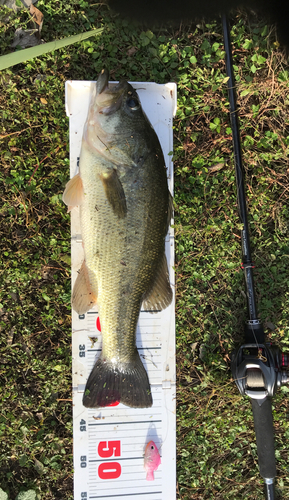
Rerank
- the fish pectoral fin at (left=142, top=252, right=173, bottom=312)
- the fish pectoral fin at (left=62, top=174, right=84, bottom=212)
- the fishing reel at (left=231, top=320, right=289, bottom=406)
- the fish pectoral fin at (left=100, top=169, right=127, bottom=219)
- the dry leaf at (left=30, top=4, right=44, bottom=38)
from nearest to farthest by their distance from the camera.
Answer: the fish pectoral fin at (left=100, top=169, right=127, bottom=219), the fish pectoral fin at (left=62, top=174, right=84, bottom=212), the fish pectoral fin at (left=142, top=252, right=173, bottom=312), the fishing reel at (left=231, top=320, right=289, bottom=406), the dry leaf at (left=30, top=4, right=44, bottom=38)

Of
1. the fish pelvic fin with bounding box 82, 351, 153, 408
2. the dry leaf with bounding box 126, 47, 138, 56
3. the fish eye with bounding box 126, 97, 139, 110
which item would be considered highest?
the dry leaf with bounding box 126, 47, 138, 56

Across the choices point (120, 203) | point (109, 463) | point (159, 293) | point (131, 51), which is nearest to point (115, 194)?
point (120, 203)

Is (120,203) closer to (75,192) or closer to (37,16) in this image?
(75,192)

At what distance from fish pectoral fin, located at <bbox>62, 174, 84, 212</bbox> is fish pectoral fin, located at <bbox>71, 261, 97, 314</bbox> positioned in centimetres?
48

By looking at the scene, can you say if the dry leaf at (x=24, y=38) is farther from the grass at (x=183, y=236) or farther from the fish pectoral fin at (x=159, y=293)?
the fish pectoral fin at (x=159, y=293)

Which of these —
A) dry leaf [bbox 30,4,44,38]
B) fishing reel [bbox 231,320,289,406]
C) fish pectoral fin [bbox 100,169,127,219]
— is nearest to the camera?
fish pectoral fin [bbox 100,169,127,219]

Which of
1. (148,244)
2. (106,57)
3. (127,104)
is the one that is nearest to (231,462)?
(148,244)

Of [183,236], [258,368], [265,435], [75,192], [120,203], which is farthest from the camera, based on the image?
[183,236]

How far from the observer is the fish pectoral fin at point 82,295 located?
96.5 inches

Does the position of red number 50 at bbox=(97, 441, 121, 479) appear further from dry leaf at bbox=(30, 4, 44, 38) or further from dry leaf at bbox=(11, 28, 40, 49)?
dry leaf at bbox=(30, 4, 44, 38)

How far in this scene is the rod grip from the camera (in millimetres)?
2705

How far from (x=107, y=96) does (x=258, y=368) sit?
7.62 feet

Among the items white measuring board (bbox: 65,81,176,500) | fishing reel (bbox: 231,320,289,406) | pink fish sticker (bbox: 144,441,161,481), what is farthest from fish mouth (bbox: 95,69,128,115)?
pink fish sticker (bbox: 144,441,161,481)

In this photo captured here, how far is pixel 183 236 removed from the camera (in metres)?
2.97
